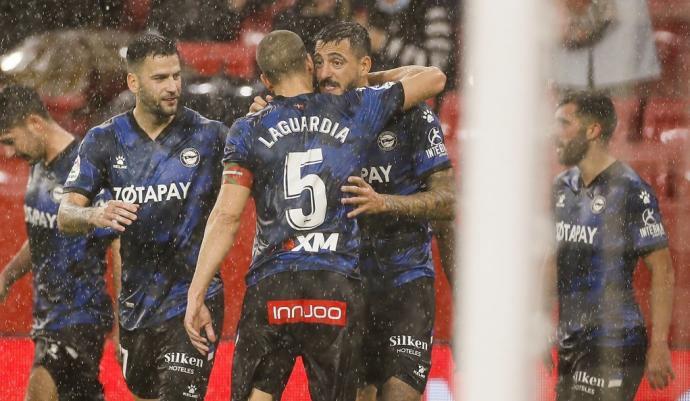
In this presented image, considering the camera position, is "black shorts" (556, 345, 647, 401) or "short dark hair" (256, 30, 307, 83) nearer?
"short dark hair" (256, 30, 307, 83)

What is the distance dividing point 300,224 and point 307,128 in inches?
4.0

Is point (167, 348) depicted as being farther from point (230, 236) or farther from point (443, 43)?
point (443, 43)

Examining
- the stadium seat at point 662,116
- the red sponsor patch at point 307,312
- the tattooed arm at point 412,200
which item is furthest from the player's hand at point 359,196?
the stadium seat at point 662,116

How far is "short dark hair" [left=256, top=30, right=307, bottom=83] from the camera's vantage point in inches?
38.5

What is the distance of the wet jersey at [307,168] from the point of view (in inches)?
38.6

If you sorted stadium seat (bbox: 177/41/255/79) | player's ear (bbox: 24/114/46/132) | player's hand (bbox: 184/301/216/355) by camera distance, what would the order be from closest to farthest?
player's hand (bbox: 184/301/216/355), player's ear (bbox: 24/114/46/132), stadium seat (bbox: 177/41/255/79)

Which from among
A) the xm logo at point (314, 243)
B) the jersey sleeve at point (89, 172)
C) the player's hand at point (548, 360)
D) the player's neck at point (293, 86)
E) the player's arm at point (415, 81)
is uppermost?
the player's arm at point (415, 81)

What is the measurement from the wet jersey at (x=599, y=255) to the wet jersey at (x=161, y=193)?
46 centimetres

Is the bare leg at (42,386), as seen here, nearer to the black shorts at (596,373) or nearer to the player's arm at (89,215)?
the player's arm at (89,215)

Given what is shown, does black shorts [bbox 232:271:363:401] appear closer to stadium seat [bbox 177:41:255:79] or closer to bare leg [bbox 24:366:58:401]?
bare leg [bbox 24:366:58:401]

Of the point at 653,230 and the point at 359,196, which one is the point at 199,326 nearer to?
the point at 359,196

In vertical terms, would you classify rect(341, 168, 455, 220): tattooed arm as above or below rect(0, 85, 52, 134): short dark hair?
below

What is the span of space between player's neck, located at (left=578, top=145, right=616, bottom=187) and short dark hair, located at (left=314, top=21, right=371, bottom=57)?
13.3 inches

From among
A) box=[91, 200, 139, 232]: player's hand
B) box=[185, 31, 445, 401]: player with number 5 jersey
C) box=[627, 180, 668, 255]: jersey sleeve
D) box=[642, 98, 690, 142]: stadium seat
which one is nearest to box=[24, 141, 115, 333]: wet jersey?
box=[91, 200, 139, 232]: player's hand
